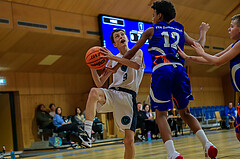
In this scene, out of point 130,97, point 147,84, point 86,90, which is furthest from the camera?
point 147,84

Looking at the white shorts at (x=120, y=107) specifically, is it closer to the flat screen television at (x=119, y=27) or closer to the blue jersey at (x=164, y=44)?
the blue jersey at (x=164, y=44)

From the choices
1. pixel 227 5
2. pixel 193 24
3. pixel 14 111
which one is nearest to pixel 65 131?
pixel 14 111

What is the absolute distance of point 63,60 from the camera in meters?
12.4

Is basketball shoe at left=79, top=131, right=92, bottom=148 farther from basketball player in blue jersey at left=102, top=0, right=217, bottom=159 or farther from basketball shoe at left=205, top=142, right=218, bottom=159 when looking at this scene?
basketball shoe at left=205, top=142, right=218, bottom=159

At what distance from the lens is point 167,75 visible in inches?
106

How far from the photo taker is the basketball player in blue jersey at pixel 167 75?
2.71 m

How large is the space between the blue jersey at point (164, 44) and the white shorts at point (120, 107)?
711 millimetres

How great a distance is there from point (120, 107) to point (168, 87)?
798 millimetres

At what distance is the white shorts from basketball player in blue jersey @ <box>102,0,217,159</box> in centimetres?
59

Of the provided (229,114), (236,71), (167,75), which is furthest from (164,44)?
(229,114)

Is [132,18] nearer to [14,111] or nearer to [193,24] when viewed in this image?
[193,24]

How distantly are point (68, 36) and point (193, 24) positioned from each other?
21.4 feet

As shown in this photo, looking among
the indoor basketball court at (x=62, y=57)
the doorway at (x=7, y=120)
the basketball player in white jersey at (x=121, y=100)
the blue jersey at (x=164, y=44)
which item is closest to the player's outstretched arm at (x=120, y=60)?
the basketball player in white jersey at (x=121, y=100)

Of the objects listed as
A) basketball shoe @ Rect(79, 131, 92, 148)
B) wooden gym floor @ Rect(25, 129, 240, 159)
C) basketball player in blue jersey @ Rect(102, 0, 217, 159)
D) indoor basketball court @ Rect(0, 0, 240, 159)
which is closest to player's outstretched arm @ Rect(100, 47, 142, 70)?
basketball player in blue jersey @ Rect(102, 0, 217, 159)
